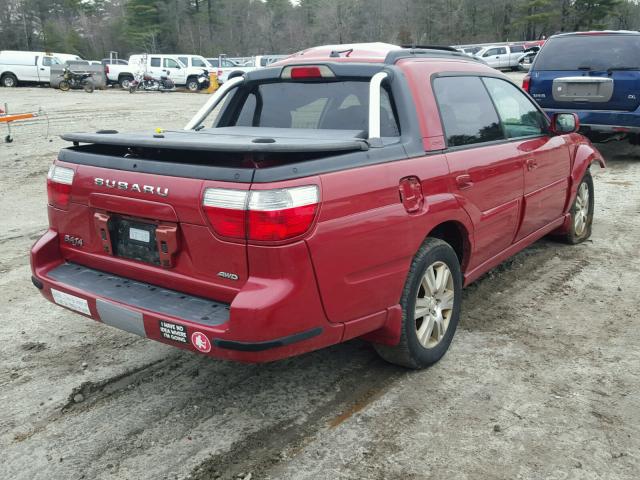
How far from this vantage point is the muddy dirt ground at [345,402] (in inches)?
109

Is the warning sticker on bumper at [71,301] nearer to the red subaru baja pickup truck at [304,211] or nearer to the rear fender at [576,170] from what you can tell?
the red subaru baja pickup truck at [304,211]

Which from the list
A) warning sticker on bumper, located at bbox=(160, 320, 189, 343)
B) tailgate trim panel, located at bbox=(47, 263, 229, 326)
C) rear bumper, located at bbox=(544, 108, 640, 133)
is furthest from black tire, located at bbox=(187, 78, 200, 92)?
warning sticker on bumper, located at bbox=(160, 320, 189, 343)

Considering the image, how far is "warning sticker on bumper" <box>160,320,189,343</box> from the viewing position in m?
2.78

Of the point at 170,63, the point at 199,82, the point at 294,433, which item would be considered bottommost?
the point at 294,433

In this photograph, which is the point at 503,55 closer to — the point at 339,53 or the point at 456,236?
the point at 339,53

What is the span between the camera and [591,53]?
9641 millimetres

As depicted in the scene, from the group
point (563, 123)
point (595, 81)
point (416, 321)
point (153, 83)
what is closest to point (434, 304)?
point (416, 321)

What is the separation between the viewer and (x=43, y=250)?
3434 millimetres

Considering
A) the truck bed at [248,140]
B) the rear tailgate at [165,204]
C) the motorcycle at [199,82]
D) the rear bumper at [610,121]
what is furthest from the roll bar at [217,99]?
the motorcycle at [199,82]

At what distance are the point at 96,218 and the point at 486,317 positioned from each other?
2.73m

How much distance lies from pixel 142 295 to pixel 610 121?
8.65m

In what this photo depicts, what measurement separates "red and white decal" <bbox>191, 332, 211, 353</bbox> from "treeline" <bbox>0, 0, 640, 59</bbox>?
62376mm

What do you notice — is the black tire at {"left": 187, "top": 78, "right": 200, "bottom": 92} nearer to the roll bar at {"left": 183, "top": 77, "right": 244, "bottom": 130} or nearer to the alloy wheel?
the roll bar at {"left": 183, "top": 77, "right": 244, "bottom": 130}

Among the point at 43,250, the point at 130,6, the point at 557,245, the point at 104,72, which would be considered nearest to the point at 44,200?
the point at 43,250
